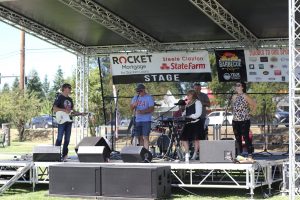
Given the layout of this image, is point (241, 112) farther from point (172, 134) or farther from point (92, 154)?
point (92, 154)

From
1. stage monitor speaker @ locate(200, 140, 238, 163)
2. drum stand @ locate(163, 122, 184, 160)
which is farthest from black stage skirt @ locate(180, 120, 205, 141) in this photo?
stage monitor speaker @ locate(200, 140, 238, 163)

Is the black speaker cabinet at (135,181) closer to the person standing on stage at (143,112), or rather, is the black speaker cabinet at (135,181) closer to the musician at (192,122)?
the musician at (192,122)

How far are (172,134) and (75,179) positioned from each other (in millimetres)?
2284

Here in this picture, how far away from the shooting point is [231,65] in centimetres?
1411

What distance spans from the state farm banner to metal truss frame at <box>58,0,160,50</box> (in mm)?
414

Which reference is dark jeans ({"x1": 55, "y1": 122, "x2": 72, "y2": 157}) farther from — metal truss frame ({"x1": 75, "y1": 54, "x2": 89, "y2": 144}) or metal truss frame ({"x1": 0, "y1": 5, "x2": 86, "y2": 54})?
metal truss frame ({"x1": 75, "y1": 54, "x2": 89, "y2": 144})

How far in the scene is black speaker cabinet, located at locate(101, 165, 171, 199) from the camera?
7926mm

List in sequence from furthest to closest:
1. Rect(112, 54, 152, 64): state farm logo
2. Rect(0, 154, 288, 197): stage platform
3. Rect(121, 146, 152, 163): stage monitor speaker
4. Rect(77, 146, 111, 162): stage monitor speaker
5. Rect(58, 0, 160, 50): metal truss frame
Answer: Rect(112, 54, 152, 64): state farm logo
Rect(58, 0, 160, 50): metal truss frame
Rect(77, 146, 111, 162): stage monitor speaker
Rect(121, 146, 152, 163): stage monitor speaker
Rect(0, 154, 288, 197): stage platform

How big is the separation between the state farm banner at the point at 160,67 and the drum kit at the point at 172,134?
3.98 m

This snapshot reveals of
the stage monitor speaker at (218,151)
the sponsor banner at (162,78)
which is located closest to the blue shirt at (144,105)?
the stage monitor speaker at (218,151)

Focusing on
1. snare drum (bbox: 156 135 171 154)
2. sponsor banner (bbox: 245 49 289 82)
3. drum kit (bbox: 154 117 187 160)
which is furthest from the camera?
sponsor banner (bbox: 245 49 289 82)

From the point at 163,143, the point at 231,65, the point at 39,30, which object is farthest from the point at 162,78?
the point at 163,143

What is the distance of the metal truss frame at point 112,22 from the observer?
12.1 metres

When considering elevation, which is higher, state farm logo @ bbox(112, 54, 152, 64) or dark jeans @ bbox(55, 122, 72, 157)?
state farm logo @ bbox(112, 54, 152, 64)
